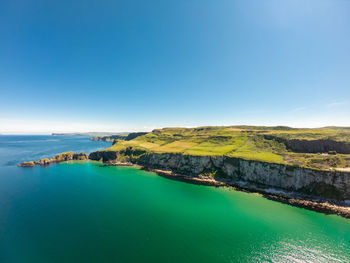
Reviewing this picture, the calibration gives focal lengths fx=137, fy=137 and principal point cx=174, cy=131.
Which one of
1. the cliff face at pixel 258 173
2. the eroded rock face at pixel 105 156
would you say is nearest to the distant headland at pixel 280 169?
the cliff face at pixel 258 173

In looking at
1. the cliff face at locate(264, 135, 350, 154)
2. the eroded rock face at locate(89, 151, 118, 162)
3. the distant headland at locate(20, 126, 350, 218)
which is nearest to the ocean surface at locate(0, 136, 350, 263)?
the distant headland at locate(20, 126, 350, 218)

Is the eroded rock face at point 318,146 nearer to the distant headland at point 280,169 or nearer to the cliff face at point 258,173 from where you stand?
the distant headland at point 280,169

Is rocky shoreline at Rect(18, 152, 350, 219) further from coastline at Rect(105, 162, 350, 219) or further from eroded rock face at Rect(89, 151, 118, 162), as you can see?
eroded rock face at Rect(89, 151, 118, 162)

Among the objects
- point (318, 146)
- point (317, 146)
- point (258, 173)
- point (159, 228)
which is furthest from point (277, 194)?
point (318, 146)

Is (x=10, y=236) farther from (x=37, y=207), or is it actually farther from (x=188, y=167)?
(x=188, y=167)

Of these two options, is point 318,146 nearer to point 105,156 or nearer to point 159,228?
point 159,228
